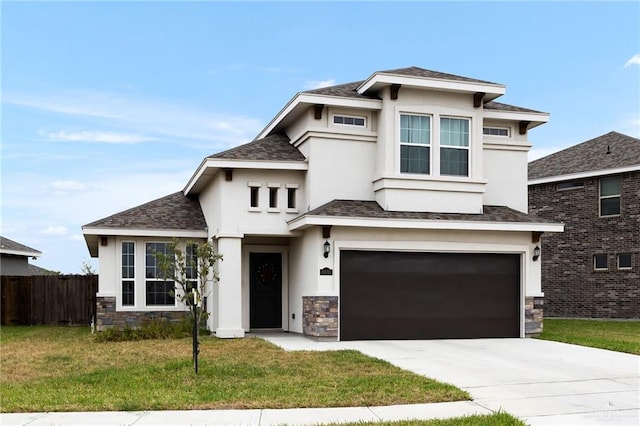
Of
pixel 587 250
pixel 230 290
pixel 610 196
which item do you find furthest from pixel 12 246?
pixel 610 196

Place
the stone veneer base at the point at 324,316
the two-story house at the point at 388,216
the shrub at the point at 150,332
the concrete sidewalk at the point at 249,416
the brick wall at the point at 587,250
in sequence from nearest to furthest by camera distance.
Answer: the concrete sidewalk at the point at 249,416, the stone veneer base at the point at 324,316, the two-story house at the point at 388,216, the shrub at the point at 150,332, the brick wall at the point at 587,250

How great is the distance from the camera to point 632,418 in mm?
8039

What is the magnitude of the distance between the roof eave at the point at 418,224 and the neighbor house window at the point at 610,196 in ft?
28.7

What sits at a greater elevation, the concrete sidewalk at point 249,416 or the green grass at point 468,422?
the green grass at point 468,422

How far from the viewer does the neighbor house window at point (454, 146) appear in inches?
671

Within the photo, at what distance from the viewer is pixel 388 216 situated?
16.1 m

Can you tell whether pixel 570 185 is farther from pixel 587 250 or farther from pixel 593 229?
pixel 587 250

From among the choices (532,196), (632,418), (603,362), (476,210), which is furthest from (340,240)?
(532,196)

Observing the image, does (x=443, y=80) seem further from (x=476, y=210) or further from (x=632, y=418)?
(x=632, y=418)

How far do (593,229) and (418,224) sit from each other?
1194 cm

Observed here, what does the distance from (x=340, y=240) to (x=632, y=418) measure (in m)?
8.87

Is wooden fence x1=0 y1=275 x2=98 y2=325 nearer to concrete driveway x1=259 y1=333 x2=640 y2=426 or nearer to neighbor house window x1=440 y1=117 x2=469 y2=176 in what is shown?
concrete driveway x1=259 y1=333 x2=640 y2=426

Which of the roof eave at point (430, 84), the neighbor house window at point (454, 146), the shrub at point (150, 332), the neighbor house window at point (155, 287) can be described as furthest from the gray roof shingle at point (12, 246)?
the neighbor house window at point (454, 146)

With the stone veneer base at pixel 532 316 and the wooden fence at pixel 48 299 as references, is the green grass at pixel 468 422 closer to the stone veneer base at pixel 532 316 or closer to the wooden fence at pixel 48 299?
the stone veneer base at pixel 532 316
